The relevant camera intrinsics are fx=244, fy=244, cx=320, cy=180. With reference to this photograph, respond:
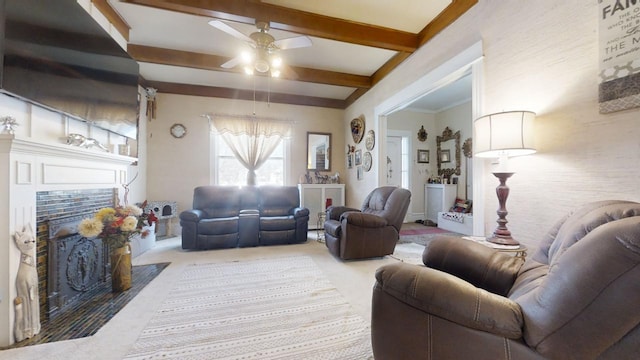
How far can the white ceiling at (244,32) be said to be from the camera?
252cm

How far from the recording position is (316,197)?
5.02 meters

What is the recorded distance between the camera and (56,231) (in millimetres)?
1824

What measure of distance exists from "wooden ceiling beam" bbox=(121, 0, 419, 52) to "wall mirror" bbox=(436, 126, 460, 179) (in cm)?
297

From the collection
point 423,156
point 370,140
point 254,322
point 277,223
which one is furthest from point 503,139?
point 423,156

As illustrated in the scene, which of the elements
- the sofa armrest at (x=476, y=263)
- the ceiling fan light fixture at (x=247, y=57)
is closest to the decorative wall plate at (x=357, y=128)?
the ceiling fan light fixture at (x=247, y=57)

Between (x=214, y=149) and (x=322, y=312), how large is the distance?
396cm

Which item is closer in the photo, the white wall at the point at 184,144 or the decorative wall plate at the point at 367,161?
the decorative wall plate at the point at 367,161

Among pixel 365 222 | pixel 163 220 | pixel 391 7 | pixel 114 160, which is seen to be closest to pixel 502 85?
pixel 391 7

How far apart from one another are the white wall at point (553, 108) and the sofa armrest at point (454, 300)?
1241mm

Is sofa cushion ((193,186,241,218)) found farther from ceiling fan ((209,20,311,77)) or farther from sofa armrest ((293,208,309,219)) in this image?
ceiling fan ((209,20,311,77))

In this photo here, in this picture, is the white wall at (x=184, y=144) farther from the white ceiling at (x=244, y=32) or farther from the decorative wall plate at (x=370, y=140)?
the decorative wall plate at (x=370, y=140)

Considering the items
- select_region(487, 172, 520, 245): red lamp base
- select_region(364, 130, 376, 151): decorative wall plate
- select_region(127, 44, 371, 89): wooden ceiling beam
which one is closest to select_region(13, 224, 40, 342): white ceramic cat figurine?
select_region(127, 44, 371, 89): wooden ceiling beam

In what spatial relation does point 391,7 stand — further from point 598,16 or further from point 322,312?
point 322,312

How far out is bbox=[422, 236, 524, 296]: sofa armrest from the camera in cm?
125
